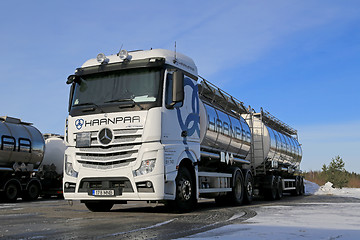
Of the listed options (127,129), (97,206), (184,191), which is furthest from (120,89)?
(97,206)

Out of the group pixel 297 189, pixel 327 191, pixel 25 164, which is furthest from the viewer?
pixel 327 191

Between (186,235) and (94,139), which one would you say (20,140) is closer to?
(94,139)

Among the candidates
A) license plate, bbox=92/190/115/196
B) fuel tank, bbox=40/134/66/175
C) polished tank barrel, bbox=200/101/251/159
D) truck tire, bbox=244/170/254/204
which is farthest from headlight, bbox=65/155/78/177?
fuel tank, bbox=40/134/66/175

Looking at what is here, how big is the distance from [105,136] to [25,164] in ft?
33.5

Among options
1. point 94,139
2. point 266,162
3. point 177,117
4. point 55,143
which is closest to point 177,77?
point 177,117

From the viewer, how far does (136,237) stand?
16.9 feet

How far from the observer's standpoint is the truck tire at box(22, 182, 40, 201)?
16969mm

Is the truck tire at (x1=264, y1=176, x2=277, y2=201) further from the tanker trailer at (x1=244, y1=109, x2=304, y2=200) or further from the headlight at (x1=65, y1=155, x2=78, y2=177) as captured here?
the headlight at (x1=65, y1=155, x2=78, y2=177)

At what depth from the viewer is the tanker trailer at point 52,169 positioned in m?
18.5

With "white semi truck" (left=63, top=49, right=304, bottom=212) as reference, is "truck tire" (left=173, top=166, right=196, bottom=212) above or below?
below

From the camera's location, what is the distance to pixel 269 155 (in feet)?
54.3

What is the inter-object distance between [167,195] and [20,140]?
1065 cm

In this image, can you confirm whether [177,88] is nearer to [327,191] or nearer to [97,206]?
[97,206]

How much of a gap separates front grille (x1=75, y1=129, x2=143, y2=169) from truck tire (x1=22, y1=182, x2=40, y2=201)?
392 inches
